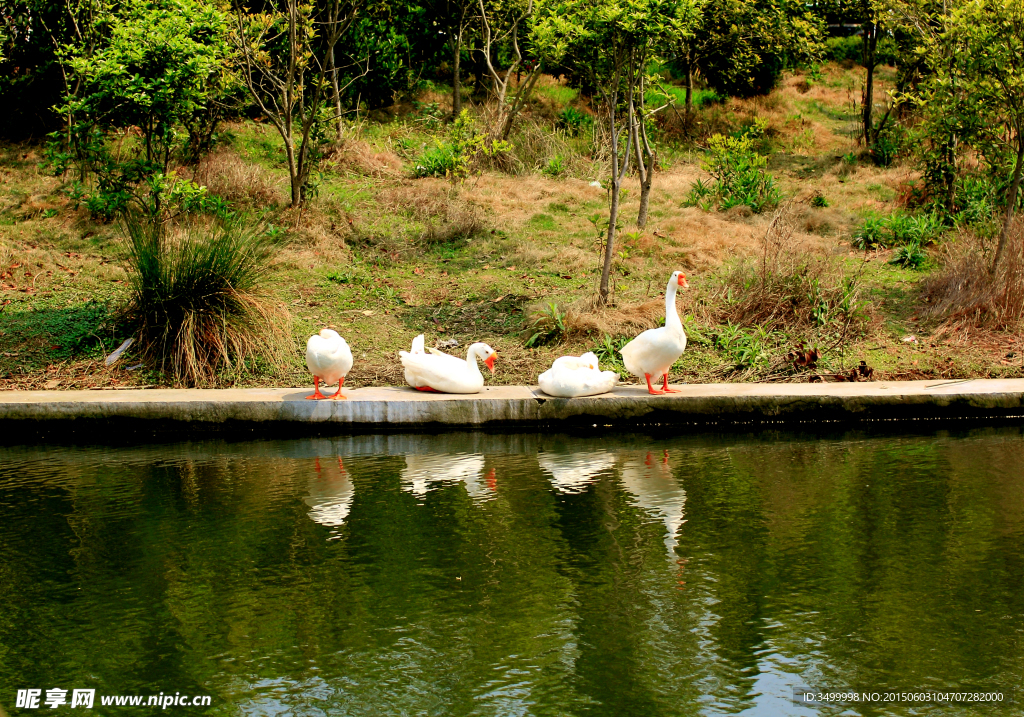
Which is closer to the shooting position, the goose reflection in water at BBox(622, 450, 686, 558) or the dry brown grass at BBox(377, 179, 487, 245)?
the goose reflection in water at BBox(622, 450, 686, 558)

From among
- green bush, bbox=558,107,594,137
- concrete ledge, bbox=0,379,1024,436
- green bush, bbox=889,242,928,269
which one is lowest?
concrete ledge, bbox=0,379,1024,436

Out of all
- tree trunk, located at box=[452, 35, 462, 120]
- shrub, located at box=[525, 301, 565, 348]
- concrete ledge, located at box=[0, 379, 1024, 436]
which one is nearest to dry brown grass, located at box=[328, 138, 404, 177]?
tree trunk, located at box=[452, 35, 462, 120]

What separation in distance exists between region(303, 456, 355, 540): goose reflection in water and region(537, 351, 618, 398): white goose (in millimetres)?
2061

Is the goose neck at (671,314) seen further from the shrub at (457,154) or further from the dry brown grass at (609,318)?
the shrub at (457,154)

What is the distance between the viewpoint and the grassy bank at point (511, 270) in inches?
406

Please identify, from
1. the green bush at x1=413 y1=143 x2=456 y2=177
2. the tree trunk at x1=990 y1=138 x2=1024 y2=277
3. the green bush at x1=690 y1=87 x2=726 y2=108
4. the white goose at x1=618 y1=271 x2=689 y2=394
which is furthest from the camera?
the green bush at x1=690 y1=87 x2=726 y2=108

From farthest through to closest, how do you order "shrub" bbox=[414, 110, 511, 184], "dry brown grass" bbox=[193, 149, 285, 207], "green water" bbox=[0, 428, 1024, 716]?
1. "shrub" bbox=[414, 110, 511, 184]
2. "dry brown grass" bbox=[193, 149, 285, 207]
3. "green water" bbox=[0, 428, 1024, 716]

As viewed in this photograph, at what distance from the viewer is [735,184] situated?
15062mm

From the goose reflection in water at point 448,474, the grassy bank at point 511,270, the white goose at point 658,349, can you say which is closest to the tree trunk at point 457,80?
the grassy bank at point 511,270

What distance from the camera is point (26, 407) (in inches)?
344

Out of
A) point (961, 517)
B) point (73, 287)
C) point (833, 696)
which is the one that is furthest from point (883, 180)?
point (833, 696)

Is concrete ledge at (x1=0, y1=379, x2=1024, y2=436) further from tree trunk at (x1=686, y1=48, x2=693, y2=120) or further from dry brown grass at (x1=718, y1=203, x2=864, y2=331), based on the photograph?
tree trunk at (x1=686, y1=48, x2=693, y2=120)

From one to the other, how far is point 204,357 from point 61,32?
774 cm

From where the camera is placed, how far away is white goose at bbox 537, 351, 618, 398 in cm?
874
